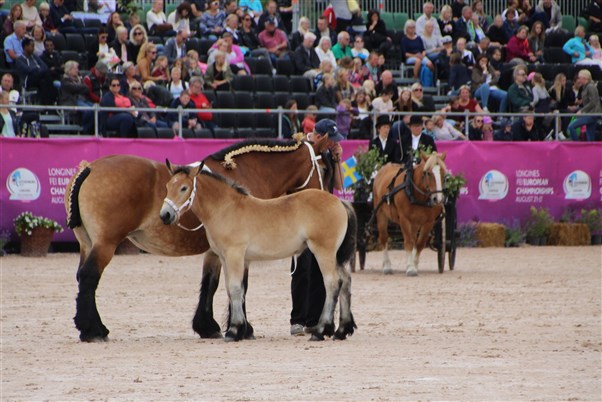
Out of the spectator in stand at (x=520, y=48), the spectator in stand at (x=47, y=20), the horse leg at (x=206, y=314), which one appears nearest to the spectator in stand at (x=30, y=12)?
the spectator in stand at (x=47, y=20)

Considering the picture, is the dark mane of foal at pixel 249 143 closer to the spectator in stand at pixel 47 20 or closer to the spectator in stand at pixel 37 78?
the spectator in stand at pixel 37 78

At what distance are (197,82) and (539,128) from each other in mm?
7646

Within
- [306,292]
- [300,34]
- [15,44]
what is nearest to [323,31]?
[300,34]

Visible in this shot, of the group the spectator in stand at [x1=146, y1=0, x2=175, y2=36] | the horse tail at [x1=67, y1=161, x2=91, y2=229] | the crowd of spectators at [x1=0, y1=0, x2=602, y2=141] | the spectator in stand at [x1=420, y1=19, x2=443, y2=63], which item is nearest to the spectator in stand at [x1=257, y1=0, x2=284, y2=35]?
the crowd of spectators at [x1=0, y1=0, x2=602, y2=141]

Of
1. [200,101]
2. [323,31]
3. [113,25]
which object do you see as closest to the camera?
[200,101]

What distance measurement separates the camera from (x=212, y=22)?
26438 millimetres

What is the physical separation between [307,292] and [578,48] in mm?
19838

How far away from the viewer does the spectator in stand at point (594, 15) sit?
32.1 m

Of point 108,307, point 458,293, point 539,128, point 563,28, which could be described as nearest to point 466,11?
point 563,28

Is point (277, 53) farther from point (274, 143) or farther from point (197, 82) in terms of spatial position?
point (274, 143)

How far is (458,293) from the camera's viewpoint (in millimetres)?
15898

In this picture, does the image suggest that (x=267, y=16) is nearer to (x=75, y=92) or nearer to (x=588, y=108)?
(x=75, y=92)

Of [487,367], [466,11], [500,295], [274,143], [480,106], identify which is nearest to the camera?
[487,367]

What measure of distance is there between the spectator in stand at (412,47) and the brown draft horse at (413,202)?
9.28 m
